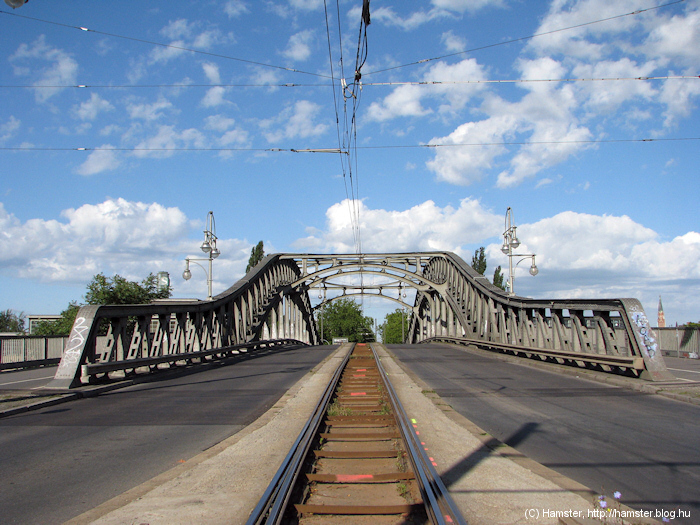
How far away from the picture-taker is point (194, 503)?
178 inches

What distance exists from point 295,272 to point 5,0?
37334 mm

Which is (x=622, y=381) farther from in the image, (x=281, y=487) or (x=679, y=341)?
(x=679, y=341)

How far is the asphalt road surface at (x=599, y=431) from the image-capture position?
5070 millimetres

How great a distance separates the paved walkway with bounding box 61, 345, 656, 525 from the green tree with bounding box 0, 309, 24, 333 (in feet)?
342

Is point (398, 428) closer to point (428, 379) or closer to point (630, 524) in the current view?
point (630, 524)

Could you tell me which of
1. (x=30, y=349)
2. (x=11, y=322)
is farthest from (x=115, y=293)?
(x=11, y=322)

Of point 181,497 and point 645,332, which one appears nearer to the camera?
point 181,497

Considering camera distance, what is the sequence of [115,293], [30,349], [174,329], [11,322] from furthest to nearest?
[11,322]
[115,293]
[30,349]
[174,329]

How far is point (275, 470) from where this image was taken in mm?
5500

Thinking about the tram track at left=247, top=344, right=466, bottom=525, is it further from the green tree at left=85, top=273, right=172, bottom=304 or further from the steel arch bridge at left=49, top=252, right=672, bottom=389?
the green tree at left=85, top=273, right=172, bottom=304

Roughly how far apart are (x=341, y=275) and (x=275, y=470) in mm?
37735

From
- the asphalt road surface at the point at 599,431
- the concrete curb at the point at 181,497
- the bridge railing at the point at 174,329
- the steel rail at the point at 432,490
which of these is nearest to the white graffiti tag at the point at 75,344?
the bridge railing at the point at 174,329

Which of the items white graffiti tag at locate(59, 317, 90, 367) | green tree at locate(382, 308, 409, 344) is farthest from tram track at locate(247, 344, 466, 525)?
green tree at locate(382, 308, 409, 344)

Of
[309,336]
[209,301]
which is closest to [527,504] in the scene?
[209,301]
